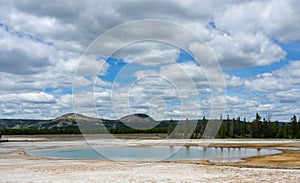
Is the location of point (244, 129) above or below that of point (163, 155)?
above

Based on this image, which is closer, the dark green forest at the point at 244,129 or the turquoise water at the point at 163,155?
the turquoise water at the point at 163,155

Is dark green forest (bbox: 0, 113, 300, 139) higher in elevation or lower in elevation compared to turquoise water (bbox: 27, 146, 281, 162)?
higher

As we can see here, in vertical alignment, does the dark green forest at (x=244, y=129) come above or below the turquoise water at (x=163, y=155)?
above

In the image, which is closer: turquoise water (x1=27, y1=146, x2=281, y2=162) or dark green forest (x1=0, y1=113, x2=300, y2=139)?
turquoise water (x1=27, y1=146, x2=281, y2=162)

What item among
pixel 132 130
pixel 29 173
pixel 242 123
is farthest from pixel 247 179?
pixel 132 130

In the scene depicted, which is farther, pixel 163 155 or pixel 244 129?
pixel 244 129

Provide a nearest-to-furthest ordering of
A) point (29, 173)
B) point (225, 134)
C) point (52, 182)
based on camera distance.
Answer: point (52, 182), point (29, 173), point (225, 134)

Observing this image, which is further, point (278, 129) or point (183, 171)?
point (278, 129)

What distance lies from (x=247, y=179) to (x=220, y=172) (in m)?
3.56

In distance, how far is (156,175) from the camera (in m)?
24.2

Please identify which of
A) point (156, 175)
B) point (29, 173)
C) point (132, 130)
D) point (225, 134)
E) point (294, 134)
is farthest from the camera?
point (132, 130)

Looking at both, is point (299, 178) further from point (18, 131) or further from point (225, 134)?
point (18, 131)

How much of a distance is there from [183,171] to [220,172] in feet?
8.55

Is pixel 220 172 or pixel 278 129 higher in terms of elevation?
pixel 278 129
